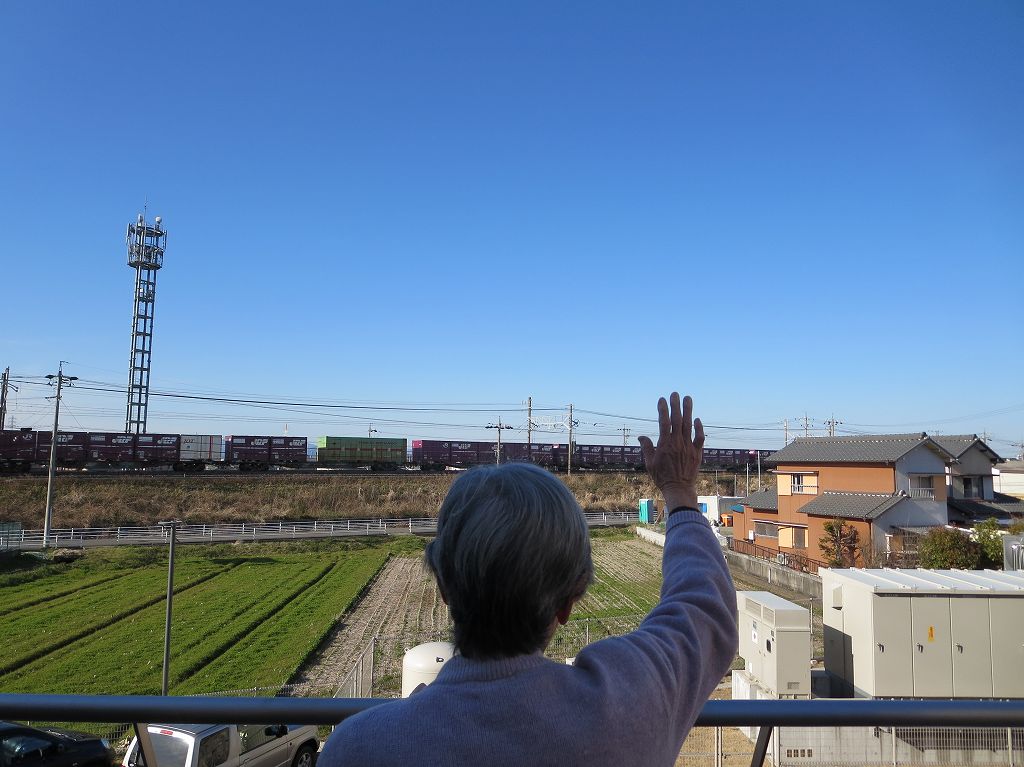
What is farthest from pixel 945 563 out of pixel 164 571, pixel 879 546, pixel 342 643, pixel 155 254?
pixel 155 254

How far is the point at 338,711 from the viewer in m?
1.24

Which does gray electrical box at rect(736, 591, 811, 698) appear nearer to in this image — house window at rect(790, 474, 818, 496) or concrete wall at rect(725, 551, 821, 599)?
concrete wall at rect(725, 551, 821, 599)

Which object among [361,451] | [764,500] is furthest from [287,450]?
[764,500]

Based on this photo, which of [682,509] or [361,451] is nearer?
[682,509]

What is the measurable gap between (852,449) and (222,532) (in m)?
21.5

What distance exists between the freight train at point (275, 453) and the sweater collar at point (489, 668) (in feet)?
70.5

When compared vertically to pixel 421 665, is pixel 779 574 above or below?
below

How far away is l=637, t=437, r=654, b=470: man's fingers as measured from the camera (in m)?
1.16

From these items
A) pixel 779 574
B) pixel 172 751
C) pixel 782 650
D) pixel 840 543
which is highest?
pixel 172 751

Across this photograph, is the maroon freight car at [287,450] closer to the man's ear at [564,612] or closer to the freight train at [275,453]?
the freight train at [275,453]

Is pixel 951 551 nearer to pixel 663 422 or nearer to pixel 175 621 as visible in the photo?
pixel 663 422

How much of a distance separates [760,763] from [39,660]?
42.4 ft

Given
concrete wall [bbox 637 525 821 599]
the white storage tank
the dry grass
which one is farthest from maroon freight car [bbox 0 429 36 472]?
the white storage tank

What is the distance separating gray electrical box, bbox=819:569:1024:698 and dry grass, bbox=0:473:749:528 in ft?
43.0
